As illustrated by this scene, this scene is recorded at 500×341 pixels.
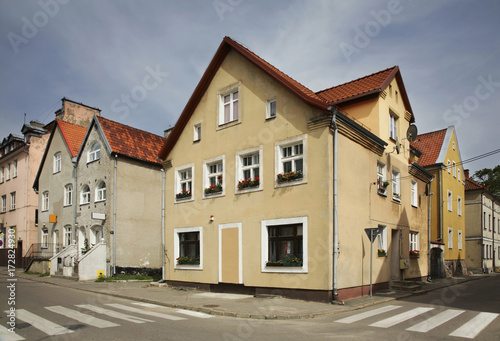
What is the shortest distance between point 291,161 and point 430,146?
22091mm

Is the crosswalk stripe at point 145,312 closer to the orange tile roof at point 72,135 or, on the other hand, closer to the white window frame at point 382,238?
the white window frame at point 382,238

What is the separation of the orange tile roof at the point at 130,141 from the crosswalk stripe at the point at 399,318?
777 inches

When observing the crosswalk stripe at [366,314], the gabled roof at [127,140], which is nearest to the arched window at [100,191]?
the gabled roof at [127,140]

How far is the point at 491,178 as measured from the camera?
55.2m

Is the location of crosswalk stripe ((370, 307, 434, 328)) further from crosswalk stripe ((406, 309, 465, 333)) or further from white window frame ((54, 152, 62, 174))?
white window frame ((54, 152, 62, 174))

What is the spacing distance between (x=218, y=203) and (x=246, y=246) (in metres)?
2.67

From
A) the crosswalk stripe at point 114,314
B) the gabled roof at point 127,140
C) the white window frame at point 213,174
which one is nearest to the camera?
the crosswalk stripe at point 114,314

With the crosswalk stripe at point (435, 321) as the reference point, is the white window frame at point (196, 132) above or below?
above

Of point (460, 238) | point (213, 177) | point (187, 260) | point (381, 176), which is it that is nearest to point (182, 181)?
point (213, 177)

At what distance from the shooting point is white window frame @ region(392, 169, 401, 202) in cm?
2028

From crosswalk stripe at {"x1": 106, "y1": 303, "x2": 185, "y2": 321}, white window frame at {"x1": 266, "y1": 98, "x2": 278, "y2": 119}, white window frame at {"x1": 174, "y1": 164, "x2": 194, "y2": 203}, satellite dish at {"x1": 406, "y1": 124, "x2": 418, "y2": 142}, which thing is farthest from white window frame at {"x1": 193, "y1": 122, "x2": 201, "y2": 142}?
satellite dish at {"x1": 406, "y1": 124, "x2": 418, "y2": 142}

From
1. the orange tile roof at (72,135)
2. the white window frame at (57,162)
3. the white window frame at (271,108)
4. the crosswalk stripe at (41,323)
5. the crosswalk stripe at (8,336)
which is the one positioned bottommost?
the crosswalk stripe at (41,323)

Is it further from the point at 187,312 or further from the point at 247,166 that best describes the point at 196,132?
the point at 187,312

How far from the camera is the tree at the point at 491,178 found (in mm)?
53500
